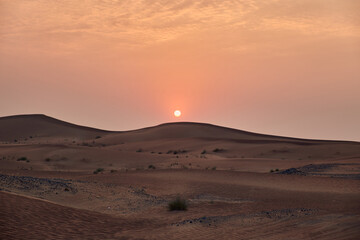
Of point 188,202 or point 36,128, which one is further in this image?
point 36,128

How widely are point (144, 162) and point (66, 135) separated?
68.5 meters

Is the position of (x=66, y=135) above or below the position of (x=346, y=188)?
above

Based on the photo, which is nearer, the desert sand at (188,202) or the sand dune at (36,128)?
the desert sand at (188,202)

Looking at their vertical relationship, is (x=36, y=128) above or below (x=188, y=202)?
above

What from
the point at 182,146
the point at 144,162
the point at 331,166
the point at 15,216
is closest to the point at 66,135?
the point at 182,146

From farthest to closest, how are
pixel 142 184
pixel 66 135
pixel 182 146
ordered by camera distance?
pixel 66 135 < pixel 182 146 < pixel 142 184

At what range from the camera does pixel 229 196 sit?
2527cm

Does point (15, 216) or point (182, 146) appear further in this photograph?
point (182, 146)

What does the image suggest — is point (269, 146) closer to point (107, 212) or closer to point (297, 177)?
point (297, 177)

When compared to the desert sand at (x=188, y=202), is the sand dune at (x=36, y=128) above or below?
above

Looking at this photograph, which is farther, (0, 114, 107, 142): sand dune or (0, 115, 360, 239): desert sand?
(0, 114, 107, 142): sand dune

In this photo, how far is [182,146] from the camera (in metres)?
77.0

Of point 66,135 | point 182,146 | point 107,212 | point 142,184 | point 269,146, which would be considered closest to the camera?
point 107,212

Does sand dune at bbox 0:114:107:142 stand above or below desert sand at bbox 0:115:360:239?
above
